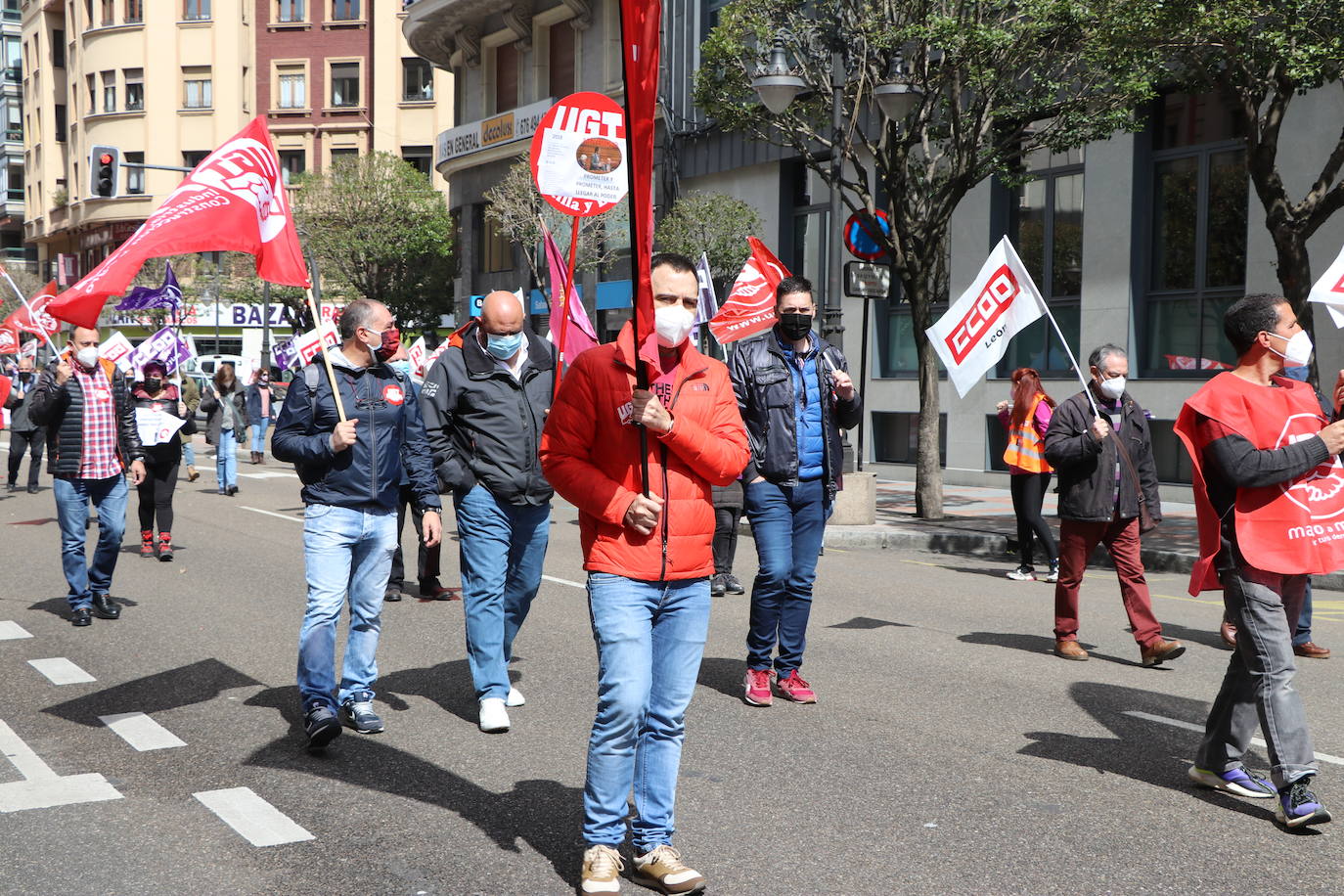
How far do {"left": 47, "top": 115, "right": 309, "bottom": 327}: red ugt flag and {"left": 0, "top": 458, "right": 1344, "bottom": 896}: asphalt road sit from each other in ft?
6.40

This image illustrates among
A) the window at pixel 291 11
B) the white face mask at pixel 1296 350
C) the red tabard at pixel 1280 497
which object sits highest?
the window at pixel 291 11

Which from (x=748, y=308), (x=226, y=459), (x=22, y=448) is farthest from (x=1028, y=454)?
(x=22, y=448)

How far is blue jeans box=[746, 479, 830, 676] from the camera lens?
6.49 metres

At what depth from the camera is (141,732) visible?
6145 millimetres

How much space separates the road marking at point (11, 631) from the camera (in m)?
8.51

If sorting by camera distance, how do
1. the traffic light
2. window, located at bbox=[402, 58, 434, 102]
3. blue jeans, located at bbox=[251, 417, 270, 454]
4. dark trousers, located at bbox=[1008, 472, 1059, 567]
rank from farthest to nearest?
window, located at bbox=[402, 58, 434, 102] < blue jeans, located at bbox=[251, 417, 270, 454] < the traffic light < dark trousers, located at bbox=[1008, 472, 1059, 567]

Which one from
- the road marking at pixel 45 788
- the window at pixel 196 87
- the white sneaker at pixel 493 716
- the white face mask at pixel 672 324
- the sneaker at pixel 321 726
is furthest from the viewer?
the window at pixel 196 87

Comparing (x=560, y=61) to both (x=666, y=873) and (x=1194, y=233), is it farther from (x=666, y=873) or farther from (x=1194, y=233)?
(x=666, y=873)

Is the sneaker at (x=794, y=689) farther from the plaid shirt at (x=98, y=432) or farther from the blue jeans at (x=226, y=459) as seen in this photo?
the blue jeans at (x=226, y=459)

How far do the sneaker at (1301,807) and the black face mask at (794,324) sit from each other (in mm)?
2887

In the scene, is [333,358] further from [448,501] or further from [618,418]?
[448,501]

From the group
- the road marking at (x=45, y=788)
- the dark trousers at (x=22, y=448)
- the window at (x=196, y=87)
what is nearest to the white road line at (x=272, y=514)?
the dark trousers at (x=22, y=448)

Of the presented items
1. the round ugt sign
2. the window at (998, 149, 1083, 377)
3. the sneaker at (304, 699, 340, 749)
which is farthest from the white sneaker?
the window at (998, 149, 1083, 377)

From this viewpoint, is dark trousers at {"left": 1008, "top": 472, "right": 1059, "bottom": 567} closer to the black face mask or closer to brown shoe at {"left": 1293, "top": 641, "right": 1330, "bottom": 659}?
brown shoe at {"left": 1293, "top": 641, "right": 1330, "bottom": 659}
